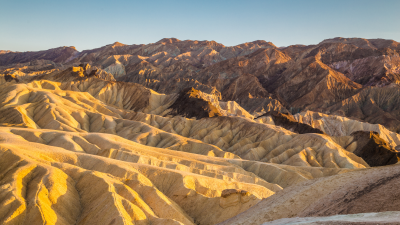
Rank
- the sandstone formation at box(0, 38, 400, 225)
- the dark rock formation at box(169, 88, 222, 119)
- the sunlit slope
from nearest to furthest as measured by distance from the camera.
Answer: the sandstone formation at box(0, 38, 400, 225), the sunlit slope, the dark rock formation at box(169, 88, 222, 119)

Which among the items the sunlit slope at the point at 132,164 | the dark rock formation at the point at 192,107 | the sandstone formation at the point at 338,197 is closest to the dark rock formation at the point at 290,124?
the sunlit slope at the point at 132,164

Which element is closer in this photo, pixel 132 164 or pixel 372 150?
pixel 132 164

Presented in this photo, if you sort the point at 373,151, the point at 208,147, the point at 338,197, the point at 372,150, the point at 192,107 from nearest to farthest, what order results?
the point at 338,197 → the point at 208,147 → the point at 373,151 → the point at 372,150 → the point at 192,107

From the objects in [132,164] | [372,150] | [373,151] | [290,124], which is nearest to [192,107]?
[290,124]

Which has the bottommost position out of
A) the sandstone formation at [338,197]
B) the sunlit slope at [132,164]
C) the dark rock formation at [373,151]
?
the dark rock formation at [373,151]

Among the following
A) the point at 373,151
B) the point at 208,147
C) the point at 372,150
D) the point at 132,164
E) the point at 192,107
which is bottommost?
the point at 373,151

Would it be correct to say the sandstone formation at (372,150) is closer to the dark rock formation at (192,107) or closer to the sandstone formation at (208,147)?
the sandstone formation at (208,147)

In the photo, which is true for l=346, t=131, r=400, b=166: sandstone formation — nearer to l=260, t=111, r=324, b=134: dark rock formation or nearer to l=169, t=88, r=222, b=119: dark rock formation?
l=260, t=111, r=324, b=134: dark rock formation

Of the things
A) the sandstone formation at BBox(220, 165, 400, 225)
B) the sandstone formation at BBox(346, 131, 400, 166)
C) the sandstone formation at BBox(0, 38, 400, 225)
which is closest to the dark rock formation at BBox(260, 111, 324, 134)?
the sandstone formation at BBox(0, 38, 400, 225)

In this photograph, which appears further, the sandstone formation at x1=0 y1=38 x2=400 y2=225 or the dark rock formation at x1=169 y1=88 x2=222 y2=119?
the dark rock formation at x1=169 y1=88 x2=222 y2=119

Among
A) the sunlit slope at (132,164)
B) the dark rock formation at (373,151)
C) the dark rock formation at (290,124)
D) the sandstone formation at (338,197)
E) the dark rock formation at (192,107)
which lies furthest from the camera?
the dark rock formation at (192,107)

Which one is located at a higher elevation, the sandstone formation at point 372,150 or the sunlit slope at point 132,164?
the sunlit slope at point 132,164

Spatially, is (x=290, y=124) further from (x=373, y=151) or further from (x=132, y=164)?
(x=132, y=164)
